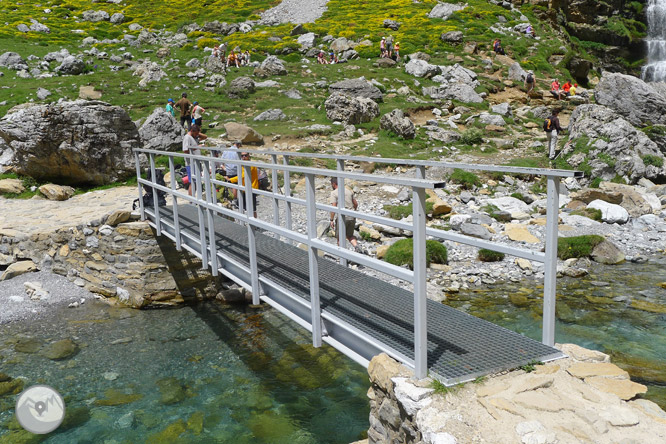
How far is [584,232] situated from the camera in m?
15.7

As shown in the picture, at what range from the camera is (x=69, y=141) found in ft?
56.5

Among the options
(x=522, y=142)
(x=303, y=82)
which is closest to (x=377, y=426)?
(x=522, y=142)

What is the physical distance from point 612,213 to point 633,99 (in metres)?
14.4

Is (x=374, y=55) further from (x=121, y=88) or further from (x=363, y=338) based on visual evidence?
(x=363, y=338)

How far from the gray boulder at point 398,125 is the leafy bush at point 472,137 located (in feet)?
7.95

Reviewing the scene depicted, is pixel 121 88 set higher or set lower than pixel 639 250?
higher

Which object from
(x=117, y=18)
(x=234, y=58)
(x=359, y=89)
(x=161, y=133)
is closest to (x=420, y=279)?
(x=161, y=133)

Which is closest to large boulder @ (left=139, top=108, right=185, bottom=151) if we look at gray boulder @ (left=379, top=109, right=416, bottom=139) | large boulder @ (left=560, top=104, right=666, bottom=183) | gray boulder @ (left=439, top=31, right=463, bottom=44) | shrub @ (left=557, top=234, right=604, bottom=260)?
gray boulder @ (left=379, top=109, right=416, bottom=139)

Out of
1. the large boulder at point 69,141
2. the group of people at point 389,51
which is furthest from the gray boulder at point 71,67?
the group of people at point 389,51

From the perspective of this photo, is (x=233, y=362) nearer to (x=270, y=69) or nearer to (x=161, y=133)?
(x=161, y=133)

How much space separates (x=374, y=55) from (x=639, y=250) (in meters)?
31.3

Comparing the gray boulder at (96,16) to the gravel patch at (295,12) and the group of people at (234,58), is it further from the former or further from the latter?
the group of people at (234,58)

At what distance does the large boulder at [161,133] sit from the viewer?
71.5ft

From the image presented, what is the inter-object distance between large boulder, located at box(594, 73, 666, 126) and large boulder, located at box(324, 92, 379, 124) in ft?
41.4
